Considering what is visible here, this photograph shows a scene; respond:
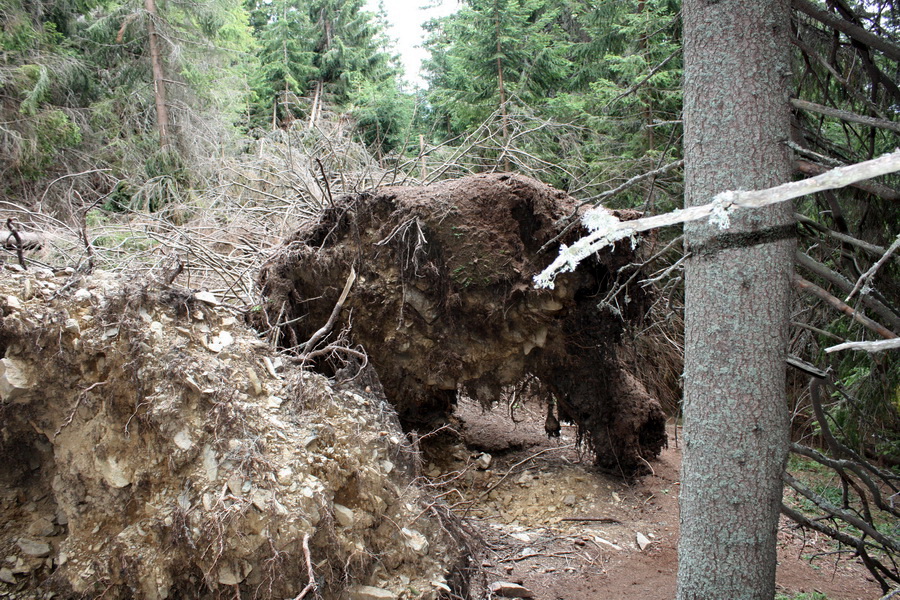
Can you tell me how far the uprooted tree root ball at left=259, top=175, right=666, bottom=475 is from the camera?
4723 mm

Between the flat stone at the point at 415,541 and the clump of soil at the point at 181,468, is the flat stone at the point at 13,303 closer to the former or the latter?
the clump of soil at the point at 181,468

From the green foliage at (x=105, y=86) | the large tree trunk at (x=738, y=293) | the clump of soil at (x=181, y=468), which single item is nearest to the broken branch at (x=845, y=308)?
the large tree trunk at (x=738, y=293)

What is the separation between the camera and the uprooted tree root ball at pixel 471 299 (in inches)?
186

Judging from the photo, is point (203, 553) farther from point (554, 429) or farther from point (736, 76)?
point (554, 429)

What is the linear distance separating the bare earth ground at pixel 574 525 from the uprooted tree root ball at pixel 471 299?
49cm

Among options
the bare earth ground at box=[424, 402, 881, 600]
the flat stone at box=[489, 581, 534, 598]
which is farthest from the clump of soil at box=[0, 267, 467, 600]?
the bare earth ground at box=[424, 402, 881, 600]

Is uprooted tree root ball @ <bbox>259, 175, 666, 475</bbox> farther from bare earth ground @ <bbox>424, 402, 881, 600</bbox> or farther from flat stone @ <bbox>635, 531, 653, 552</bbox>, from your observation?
flat stone @ <bbox>635, 531, 653, 552</bbox>

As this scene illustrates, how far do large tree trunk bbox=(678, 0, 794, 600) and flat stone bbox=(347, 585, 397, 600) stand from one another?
1.70 meters

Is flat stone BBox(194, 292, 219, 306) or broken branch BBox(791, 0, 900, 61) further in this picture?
flat stone BBox(194, 292, 219, 306)

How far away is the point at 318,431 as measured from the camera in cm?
343

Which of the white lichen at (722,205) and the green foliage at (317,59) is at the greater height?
the green foliage at (317,59)

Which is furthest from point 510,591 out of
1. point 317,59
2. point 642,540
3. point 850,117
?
point 317,59

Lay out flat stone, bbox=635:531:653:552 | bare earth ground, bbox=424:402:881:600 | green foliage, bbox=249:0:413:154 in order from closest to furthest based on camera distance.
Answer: bare earth ground, bbox=424:402:881:600 → flat stone, bbox=635:531:653:552 → green foliage, bbox=249:0:413:154

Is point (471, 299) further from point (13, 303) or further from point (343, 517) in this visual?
point (13, 303)
